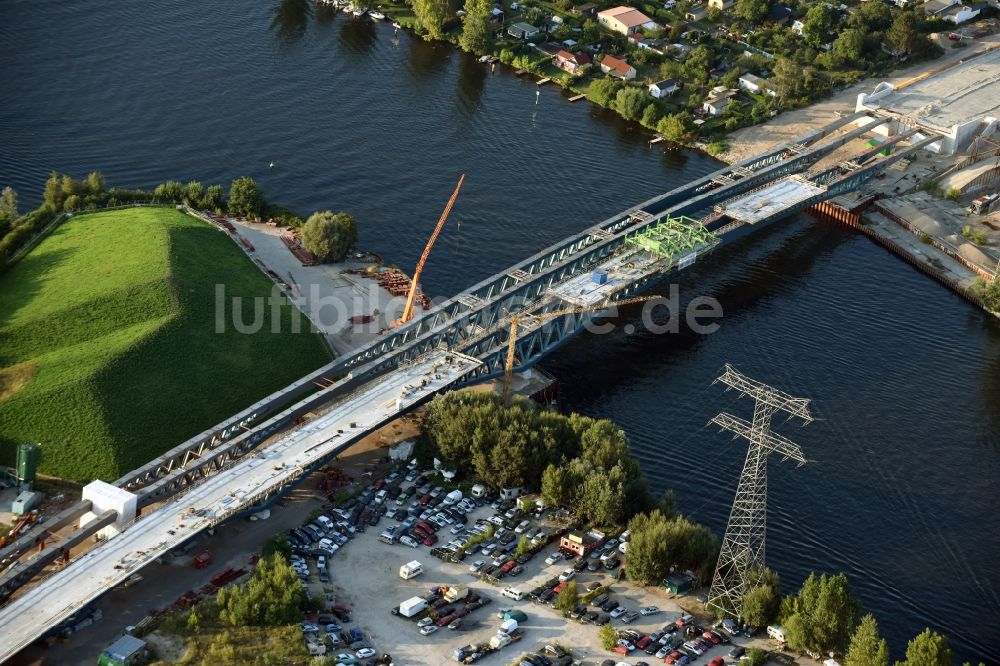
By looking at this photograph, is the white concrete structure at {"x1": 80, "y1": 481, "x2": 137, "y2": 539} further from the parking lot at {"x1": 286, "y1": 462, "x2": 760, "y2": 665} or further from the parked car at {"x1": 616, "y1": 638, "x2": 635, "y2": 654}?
the parked car at {"x1": 616, "y1": 638, "x2": 635, "y2": 654}

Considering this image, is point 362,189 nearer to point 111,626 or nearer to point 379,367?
point 379,367

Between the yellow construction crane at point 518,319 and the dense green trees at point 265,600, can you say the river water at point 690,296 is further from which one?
the dense green trees at point 265,600

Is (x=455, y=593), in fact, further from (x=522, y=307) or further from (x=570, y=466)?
(x=522, y=307)

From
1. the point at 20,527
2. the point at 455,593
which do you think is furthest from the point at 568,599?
the point at 20,527

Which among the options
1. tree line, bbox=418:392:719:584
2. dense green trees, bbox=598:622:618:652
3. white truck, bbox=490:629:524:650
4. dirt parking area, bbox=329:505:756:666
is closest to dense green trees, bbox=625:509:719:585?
tree line, bbox=418:392:719:584

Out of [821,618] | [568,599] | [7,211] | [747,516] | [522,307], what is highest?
[7,211]

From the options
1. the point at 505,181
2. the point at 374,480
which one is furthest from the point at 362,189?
the point at 374,480

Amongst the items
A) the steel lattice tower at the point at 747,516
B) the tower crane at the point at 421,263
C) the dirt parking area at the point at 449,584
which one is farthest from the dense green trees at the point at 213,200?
the steel lattice tower at the point at 747,516
